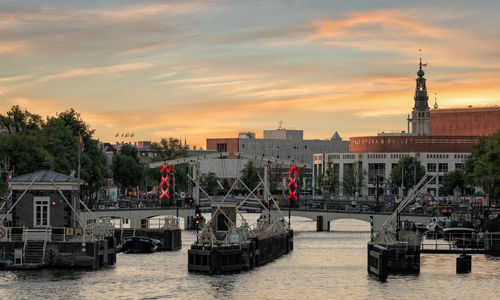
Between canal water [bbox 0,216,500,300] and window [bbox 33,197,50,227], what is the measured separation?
556cm

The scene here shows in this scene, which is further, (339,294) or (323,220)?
(323,220)

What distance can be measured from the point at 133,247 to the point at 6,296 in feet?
127

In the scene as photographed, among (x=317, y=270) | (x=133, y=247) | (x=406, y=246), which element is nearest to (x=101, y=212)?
(x=133, y=247)

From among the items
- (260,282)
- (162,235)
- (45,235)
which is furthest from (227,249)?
(162,235)

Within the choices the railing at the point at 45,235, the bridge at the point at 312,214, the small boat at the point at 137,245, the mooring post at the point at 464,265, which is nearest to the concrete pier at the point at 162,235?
the small boat at the point at 137,245

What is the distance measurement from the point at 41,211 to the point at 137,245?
24531 millimetres

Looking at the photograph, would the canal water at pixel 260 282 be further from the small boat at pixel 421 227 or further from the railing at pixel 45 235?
the small boat at pixel 421 227

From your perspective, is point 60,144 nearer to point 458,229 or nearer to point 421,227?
point 421,227

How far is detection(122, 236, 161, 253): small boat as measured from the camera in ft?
359

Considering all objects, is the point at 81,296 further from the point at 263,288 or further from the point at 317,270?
the point at 317,270

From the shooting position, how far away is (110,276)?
84.0 metres

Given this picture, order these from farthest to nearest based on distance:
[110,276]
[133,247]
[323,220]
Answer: [323,220] → [133,247] → [110,276]

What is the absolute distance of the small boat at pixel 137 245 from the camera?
109 meters

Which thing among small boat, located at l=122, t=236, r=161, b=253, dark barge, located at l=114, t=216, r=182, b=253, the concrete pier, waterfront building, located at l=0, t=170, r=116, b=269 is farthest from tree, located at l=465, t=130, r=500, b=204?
waterfront building, located at l=0, t=170, r=116, b=269
